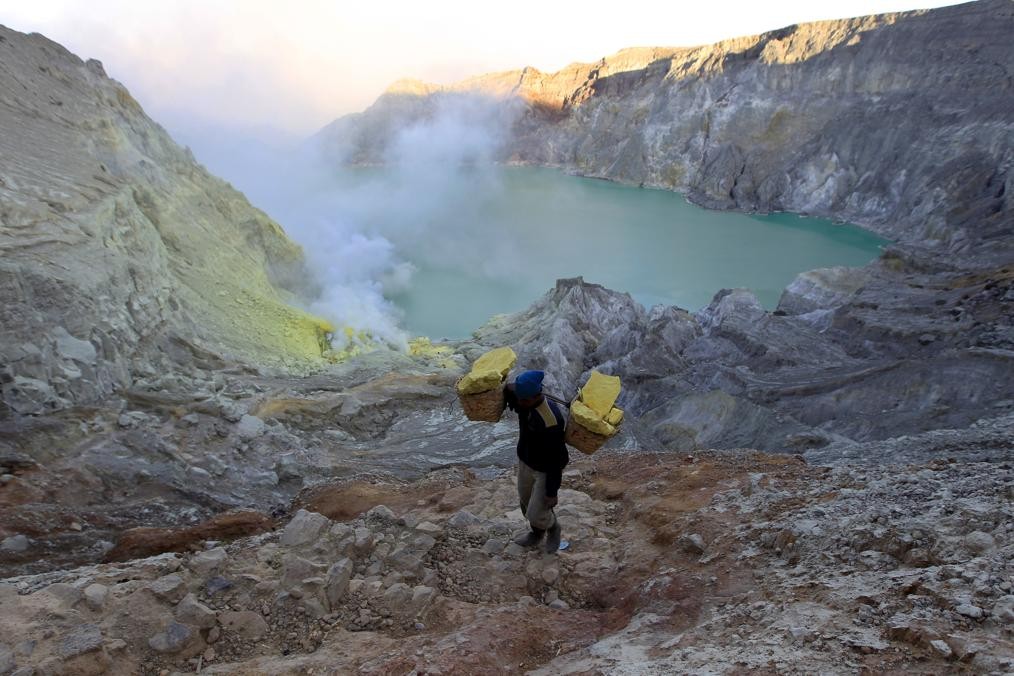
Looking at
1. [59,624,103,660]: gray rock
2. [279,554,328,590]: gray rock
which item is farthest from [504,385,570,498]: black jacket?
[59,624,103,660]: gray rock

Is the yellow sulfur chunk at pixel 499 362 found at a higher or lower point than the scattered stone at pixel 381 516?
higher

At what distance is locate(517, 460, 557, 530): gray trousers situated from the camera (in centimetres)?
377

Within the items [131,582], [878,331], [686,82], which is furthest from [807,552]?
[686,82]

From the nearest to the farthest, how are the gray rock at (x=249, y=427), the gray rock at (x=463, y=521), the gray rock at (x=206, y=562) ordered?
the gray rock at (x=206, y=562), the gray rock at (x=463, y=521), the gray rock at (x=249, y=427)

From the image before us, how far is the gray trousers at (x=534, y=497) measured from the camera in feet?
12.4

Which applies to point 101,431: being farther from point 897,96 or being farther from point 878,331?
point 897,96

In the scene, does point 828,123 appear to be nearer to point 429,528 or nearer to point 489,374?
point 489,374

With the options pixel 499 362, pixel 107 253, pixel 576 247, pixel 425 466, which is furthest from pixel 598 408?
pixel 576 247

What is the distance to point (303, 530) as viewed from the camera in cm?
386

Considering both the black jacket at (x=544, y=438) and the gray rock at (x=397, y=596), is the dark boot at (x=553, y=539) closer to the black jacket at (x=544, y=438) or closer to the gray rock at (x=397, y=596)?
the black jacket at (x=544, y=438)

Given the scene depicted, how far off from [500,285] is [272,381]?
13.2 metres

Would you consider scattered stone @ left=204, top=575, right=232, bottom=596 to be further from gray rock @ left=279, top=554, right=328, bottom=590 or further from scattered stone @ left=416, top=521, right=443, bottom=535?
scattered stone @ left=416, top=521, right=443, bottom=535

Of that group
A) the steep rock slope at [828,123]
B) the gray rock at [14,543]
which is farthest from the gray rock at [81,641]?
the steep rock slope at [828,123]

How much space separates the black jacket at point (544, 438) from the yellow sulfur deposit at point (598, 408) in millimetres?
143
